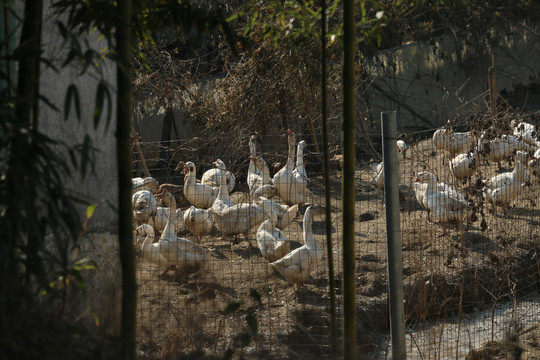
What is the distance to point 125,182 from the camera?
2.41 metres

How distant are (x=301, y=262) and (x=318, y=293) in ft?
1.20

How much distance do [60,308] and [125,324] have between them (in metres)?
0.26

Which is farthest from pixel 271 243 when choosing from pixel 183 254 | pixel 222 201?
pixel 222 201

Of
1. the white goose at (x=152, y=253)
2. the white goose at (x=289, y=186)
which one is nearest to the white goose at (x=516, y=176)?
the white goose at (x=289, y=186)

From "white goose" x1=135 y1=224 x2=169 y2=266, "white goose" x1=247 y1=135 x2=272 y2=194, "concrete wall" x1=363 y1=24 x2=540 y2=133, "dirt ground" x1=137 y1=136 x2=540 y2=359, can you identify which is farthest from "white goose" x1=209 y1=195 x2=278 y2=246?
"concrete wall" x1=363 y1=24 x2=540 y2=133

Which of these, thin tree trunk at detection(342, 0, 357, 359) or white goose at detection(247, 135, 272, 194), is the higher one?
white goose at detection(247, 135, 272, 194)

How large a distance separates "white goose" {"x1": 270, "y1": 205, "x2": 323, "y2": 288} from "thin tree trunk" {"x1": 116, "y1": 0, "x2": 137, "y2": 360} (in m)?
3.67

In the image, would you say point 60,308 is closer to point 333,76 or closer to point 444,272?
point 444,272

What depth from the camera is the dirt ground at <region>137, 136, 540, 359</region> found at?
4.95 m

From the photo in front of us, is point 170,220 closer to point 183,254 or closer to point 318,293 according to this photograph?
point 183,254

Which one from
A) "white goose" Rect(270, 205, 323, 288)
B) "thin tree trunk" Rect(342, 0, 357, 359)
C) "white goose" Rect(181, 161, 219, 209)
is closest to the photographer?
"thin tree trunk" Rect(342, 0, 357, 359)

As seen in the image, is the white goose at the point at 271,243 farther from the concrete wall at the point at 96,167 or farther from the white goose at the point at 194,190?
the concrete wall at the point at 96,167

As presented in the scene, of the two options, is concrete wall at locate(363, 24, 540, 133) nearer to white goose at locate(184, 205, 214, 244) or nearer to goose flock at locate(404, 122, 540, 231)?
goose flock at locate(404, 122, 540, 231)

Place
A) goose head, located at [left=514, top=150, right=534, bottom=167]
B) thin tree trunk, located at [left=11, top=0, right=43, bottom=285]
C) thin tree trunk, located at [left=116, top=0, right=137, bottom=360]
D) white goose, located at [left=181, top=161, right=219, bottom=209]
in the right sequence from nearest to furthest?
thin tree trunk, located at [left=11, top=0, right=43, bottom=285], thin tree trunk, located at [left=116, top=0, right=137, bottom=360], goose head, located at [left=514, top=150, right=534, bottom=167], white goose, located at [left=181, top=161, right=219, bottom=209]
